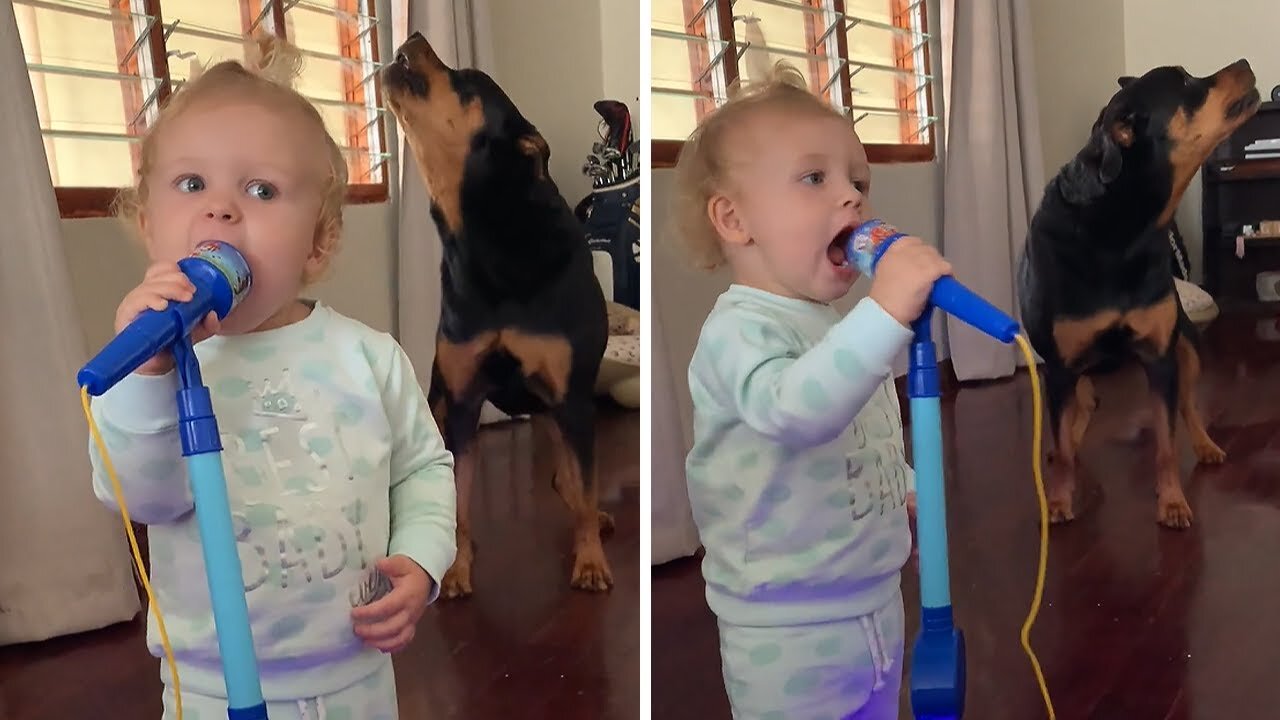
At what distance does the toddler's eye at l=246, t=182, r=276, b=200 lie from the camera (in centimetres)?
48

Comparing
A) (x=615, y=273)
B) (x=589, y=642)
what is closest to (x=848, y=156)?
(x=615, y=273)

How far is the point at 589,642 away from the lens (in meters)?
0.66

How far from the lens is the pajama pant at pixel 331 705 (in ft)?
1.68

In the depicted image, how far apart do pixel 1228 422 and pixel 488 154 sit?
436mm

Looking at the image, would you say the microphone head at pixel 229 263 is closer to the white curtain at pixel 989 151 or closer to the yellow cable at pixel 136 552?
the yellow cable at pixel 136 552

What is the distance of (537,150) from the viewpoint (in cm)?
61

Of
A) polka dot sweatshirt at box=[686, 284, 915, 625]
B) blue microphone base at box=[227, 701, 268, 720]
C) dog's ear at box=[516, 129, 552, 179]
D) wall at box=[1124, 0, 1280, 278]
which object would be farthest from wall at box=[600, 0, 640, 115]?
blue microphone base at box=[227, 701, 268, 720]

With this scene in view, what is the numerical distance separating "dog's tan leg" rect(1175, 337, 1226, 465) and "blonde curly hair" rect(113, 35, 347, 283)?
45cm

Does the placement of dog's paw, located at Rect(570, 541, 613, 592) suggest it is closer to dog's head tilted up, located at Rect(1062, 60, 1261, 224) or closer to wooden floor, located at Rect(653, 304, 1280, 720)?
wooden floor, located at Rect(653, 304, 1280, 720)

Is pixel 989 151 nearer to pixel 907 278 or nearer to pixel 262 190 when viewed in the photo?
pixel 907 278

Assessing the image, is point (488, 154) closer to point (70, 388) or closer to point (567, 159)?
point (567, 159)

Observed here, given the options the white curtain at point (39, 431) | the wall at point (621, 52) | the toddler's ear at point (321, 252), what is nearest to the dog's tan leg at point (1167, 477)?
the wall at point (621, 52)

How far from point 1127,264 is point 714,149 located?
22 cm

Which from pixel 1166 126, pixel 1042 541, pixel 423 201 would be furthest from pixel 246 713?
pixel 1166 126
